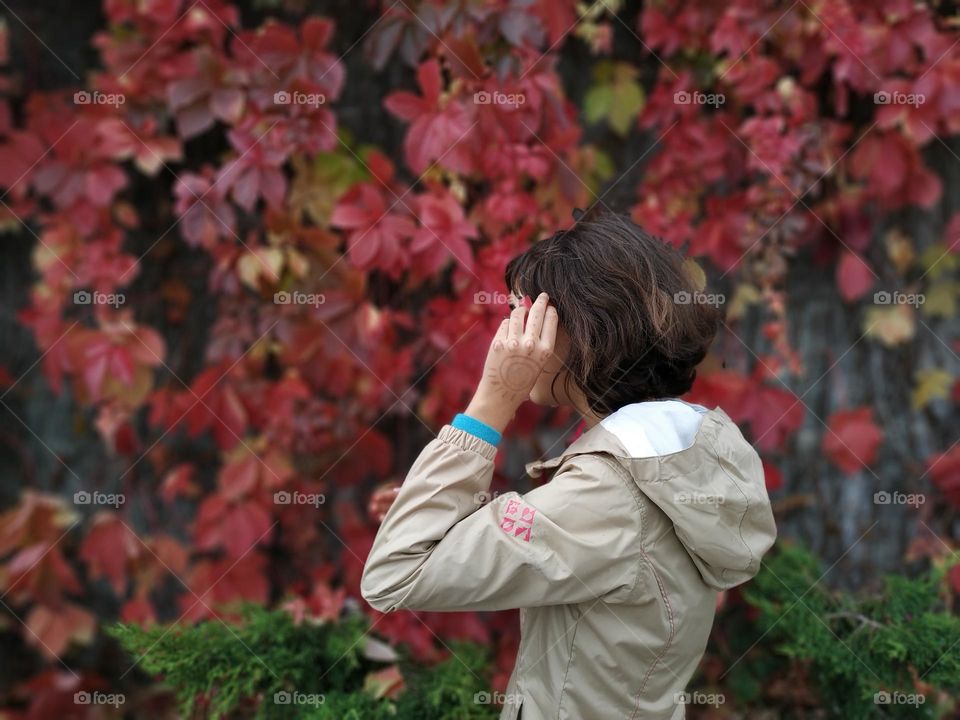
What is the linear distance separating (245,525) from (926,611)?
1.74m

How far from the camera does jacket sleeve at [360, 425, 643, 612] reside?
125 centimetres

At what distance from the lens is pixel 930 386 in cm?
256

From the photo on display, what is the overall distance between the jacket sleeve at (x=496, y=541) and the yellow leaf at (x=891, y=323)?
5.24ft

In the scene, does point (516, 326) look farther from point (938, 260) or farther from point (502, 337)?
point (938, 260)

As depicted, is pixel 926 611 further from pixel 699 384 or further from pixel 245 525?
pixel 245 525

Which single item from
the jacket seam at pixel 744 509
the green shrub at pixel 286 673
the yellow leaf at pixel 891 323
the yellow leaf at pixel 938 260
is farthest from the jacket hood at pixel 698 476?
the yellow leaf at pixel 938 260

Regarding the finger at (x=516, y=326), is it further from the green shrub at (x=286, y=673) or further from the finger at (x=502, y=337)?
the green shrub at (x=286, y=673)

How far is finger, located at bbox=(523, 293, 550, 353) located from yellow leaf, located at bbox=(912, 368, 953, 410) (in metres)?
1.70

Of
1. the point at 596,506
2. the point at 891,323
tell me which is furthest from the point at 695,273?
the point at 891,323

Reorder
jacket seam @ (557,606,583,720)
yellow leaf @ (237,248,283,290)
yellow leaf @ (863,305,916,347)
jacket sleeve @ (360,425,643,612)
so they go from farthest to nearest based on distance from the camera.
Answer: yellow leaf @ (863,305,916,347), yellow leaf @ (237,248,283,290), jacket seam @ (557,606,583,720), jacket sleeve @ (360,425,643,612)

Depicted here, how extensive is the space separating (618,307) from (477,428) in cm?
30

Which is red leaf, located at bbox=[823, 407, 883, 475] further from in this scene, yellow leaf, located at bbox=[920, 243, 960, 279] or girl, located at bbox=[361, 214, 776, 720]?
girl, located at bbox=[361, 214, 776, 720]

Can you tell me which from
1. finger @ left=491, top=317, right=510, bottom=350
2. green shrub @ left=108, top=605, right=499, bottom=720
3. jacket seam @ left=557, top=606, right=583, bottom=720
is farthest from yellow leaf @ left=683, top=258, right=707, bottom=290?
green shrub @ left=108, top=605, right=499, bottom=720

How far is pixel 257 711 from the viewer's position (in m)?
1.87
